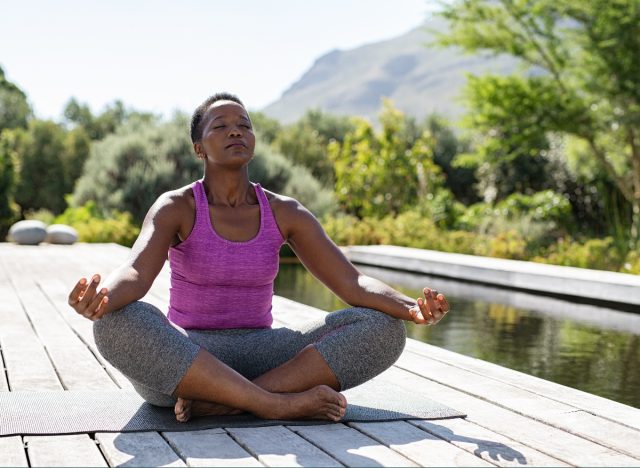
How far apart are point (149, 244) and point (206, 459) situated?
718 millimetres

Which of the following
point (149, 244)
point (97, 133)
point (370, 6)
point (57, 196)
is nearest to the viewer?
point (149, 244)

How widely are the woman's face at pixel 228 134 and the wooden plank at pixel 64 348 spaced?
3.37 feet

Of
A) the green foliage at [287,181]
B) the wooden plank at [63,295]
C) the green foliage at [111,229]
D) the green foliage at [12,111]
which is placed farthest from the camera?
the green foliage at [12,111]

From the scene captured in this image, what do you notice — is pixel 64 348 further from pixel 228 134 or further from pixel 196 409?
pixel 228 134

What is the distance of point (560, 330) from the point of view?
21.4 ft

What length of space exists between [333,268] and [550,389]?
102 centimetres

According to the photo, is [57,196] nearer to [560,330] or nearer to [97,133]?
[97,133]

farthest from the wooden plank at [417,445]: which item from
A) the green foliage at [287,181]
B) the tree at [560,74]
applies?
the green foliage at [287,181]

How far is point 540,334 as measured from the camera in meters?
6.33

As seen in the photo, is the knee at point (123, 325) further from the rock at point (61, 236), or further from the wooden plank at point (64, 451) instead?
the rock at point (61, 236)

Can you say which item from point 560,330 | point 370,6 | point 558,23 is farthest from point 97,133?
point 370,6

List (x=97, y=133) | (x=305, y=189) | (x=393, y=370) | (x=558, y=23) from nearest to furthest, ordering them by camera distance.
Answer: (x=393, y=370)
(x=558, y=23)
(x=305, y=189)
(x=97, y=133)

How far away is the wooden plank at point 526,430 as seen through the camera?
229cm

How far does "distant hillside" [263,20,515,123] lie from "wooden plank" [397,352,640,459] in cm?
11756
